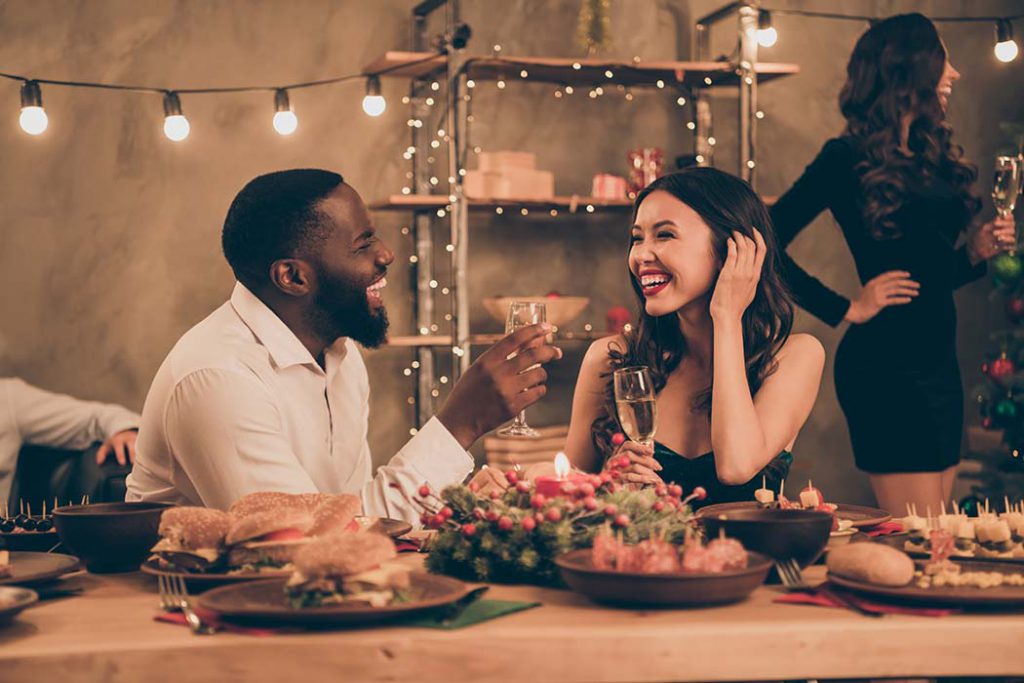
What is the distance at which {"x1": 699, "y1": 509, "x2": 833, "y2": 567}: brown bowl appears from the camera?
146 centimetres

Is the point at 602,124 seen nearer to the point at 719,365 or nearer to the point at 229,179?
the point at 229,179

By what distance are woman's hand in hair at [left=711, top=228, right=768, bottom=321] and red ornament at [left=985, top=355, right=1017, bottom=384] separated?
2520mm

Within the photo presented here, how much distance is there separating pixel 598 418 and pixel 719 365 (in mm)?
325

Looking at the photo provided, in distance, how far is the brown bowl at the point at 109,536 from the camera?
64.2 inches

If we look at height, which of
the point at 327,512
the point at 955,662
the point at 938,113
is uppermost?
the point at 938,113

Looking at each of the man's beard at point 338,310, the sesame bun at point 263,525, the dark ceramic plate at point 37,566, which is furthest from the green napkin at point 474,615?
the man's beard at point 338,310

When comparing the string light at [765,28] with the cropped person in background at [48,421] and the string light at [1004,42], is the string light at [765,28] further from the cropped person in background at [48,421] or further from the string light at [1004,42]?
the cropped person in background at [48,421]

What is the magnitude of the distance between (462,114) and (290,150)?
0.76m

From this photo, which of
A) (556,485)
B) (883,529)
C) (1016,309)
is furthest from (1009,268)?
(556,485)

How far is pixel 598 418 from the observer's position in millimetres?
2609

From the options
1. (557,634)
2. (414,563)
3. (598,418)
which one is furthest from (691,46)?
(557,634)

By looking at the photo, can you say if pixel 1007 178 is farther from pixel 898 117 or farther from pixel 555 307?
pixel 555 307

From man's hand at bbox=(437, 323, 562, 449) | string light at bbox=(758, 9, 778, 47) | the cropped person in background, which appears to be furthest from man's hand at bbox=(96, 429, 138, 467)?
string light at bbox=(758, 9, 778, 47)

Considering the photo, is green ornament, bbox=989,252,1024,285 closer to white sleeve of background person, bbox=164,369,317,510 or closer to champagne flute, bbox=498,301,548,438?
champagne flute, bbox=498,301,548,438
